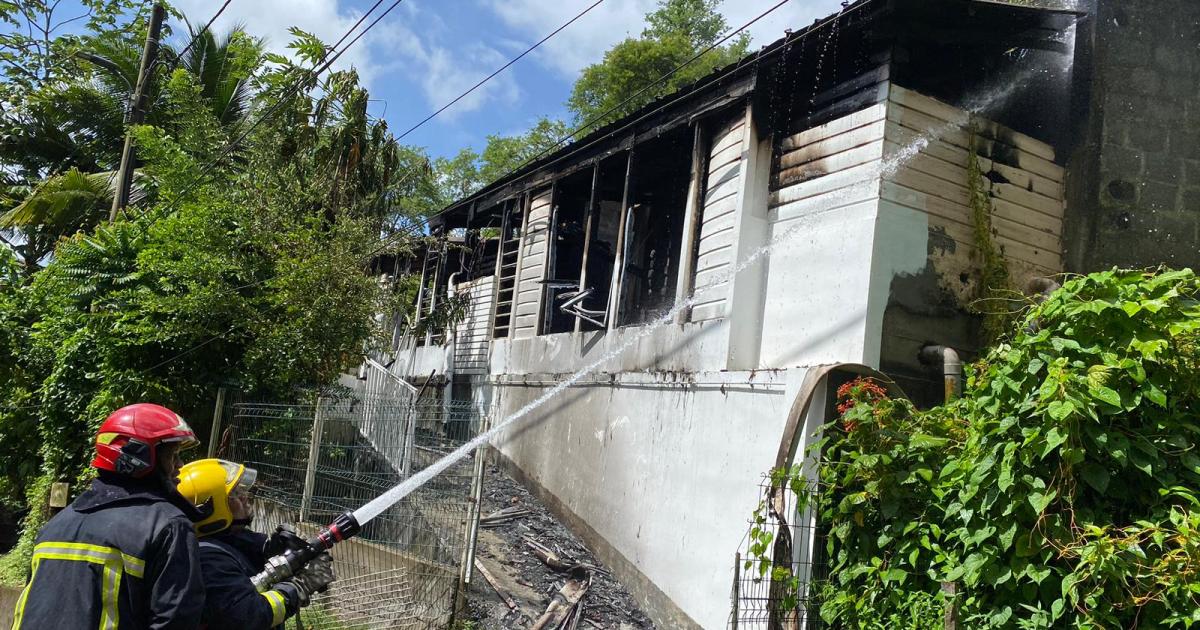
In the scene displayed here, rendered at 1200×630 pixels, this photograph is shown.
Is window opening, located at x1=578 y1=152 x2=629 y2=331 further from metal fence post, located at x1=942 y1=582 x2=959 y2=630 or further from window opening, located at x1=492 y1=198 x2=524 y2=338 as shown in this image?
metal fence post, located at x1=942 y1=582 x2=959 y2=630

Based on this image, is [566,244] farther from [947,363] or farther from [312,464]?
[947,363]

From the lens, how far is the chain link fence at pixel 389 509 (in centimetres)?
686

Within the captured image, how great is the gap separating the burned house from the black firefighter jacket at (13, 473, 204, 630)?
4.56 metres

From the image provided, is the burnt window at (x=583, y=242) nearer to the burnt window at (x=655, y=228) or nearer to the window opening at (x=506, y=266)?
the burnt window at (x=655, y=228)

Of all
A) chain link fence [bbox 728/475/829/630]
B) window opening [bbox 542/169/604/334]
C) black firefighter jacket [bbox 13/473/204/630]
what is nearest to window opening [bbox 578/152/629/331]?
window opening [bbox 542/169/604/334]

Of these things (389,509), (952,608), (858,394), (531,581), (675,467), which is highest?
(858,394)

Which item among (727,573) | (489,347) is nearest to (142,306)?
(489,347)

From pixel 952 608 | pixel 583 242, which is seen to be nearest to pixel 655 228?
pixel 583 242

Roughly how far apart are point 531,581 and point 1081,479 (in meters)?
5.15

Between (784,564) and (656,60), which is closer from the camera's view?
(784,564)

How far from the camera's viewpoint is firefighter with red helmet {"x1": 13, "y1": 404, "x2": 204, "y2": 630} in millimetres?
3029

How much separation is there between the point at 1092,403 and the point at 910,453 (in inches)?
54.9

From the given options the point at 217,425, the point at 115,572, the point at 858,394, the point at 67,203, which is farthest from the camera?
the point at 67,203

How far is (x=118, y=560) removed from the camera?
309 centimetres
